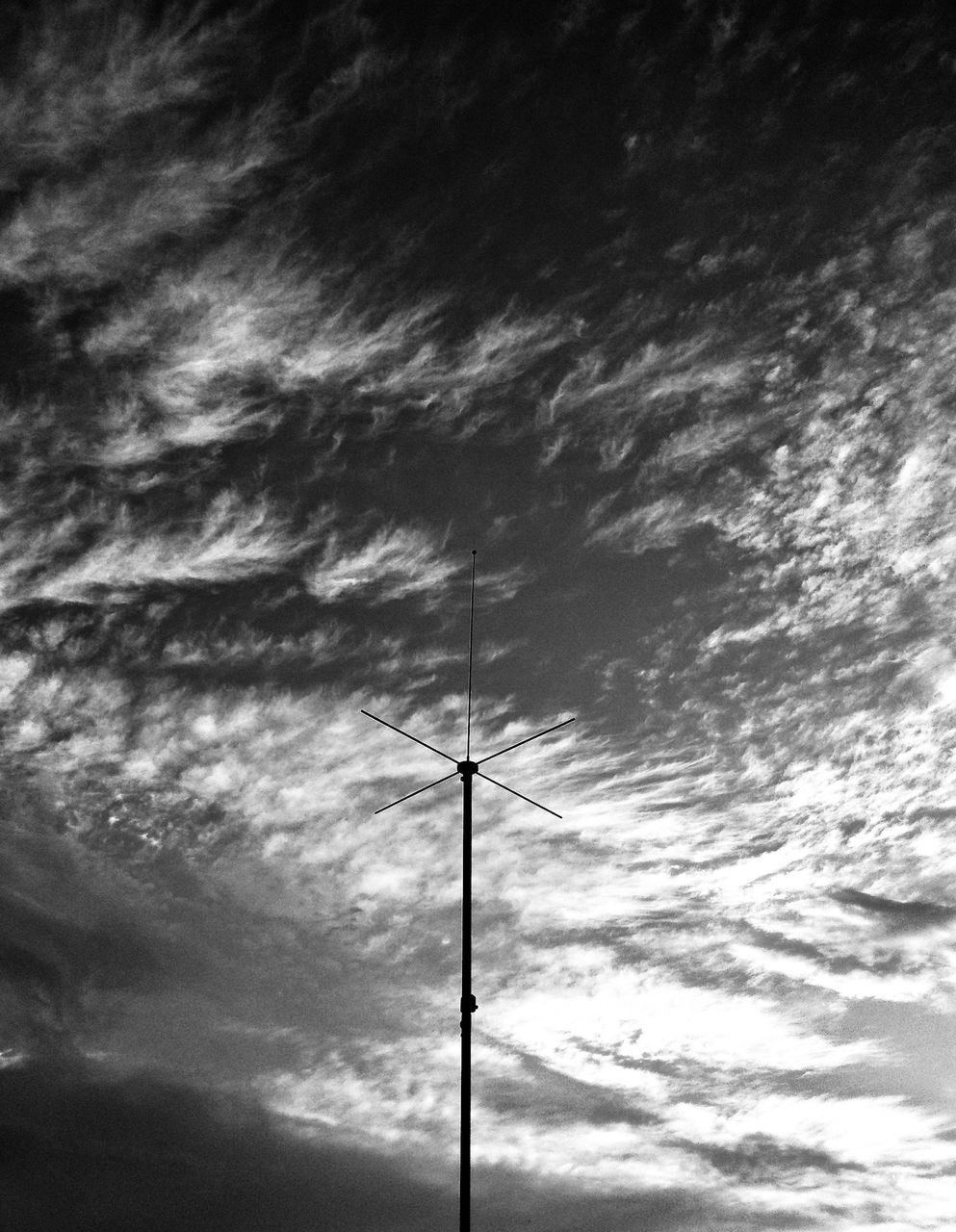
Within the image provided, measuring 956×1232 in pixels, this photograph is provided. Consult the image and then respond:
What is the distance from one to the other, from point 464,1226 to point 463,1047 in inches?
150

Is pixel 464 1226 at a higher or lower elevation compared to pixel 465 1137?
lower

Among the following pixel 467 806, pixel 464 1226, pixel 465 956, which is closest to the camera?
pixel 464 1226

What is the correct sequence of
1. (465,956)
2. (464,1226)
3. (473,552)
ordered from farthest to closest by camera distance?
(473,552) → (465,956) → (464,1226)

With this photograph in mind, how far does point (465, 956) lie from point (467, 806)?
437 cm

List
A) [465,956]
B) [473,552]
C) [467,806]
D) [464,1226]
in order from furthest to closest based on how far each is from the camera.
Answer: [473,552] < [467,806] < [465,956] < [464,1226]

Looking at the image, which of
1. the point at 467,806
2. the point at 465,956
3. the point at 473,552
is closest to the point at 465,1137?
the point at 465,956

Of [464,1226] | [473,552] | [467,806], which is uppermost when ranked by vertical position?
[473,552]

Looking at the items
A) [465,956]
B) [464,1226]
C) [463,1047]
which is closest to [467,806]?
[465,956]

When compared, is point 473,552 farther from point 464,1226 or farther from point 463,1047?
point 464,1226

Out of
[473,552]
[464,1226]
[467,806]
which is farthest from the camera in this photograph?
[473,552]

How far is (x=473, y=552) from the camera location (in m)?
39.3

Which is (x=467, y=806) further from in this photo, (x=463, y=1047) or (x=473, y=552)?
(x=473, y=552)

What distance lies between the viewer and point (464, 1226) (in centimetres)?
2573

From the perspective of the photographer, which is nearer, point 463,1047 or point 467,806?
point 463,1047
